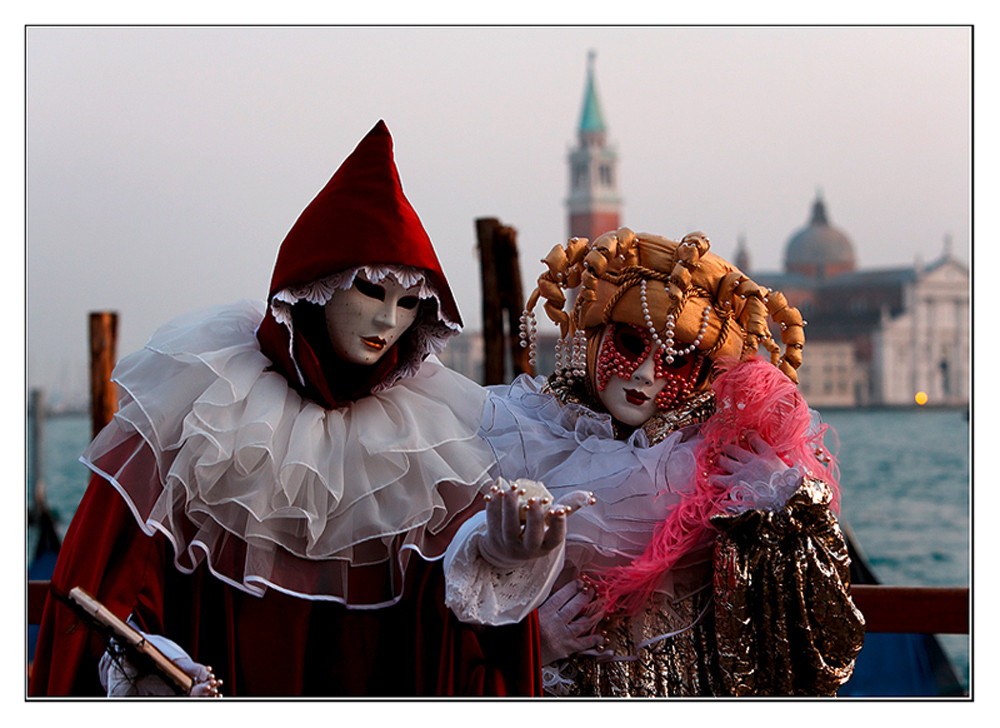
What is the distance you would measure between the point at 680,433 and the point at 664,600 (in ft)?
1.28

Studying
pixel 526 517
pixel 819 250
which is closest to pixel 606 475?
pixel 526 517

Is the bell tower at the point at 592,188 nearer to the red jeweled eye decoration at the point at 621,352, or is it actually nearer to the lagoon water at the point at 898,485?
the lagoon water at the point at 898,485

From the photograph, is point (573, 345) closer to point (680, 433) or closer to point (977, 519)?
point (680, 433)

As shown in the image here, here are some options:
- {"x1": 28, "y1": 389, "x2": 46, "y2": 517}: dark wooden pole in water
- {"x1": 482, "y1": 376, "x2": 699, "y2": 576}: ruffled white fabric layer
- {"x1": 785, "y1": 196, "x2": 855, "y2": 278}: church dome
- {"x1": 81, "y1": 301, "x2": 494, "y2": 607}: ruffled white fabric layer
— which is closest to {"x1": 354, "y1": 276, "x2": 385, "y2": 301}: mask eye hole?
{"x1": 81, "y1": 301, "x2": 494, "y2": 607}: ruffled white fabric layer

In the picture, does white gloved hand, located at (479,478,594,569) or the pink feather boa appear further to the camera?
the pink feather boa

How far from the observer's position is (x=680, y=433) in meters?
2.60

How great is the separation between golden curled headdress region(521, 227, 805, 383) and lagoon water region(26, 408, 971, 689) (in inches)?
725

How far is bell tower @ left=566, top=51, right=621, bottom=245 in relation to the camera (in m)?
47.8

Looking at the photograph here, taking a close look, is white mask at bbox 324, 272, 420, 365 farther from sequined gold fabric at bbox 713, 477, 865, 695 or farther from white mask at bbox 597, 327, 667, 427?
sequined gold fabric at bbox 713, 477, 865, 695

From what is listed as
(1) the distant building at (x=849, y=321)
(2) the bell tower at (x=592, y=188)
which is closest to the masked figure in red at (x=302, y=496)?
(1) the distant building at (x=849, y=321)

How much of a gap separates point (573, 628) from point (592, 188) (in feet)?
161

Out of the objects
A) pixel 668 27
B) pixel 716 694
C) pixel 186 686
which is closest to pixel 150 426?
pixel 186 686

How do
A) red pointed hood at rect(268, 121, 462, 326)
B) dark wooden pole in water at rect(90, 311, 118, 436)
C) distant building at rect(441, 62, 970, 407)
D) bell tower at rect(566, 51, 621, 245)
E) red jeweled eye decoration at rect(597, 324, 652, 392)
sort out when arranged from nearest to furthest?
red pointed hood at rect(268, 121, 462, 326), red jeweled eye decoration at rect(597, 324, 652, 392), dark wooden pole in water at rect(90, 311, 118, 436), distant building at rect(441, 62, 970, 407), bell tower at rect(566, 51, 621, 245)

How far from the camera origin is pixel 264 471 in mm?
2197
